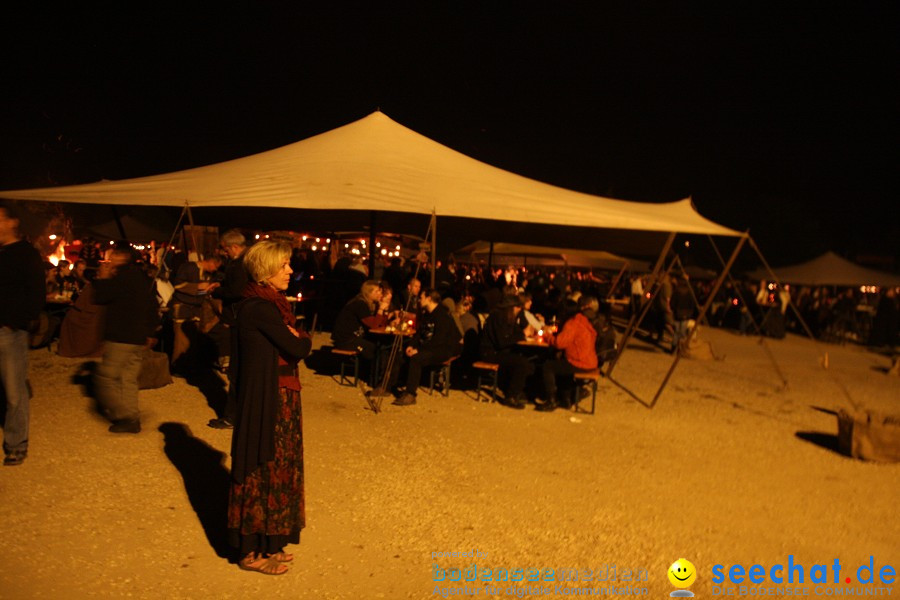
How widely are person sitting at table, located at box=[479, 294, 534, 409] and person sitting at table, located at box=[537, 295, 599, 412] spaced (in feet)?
0.88

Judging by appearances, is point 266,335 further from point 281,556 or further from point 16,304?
point 16,304

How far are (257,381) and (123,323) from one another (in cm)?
278

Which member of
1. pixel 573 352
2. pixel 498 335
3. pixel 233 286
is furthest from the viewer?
pixel 498 335

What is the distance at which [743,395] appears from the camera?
975 cm

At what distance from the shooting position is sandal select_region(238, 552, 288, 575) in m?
3.40

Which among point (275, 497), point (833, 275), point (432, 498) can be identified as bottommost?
point (432, 498)

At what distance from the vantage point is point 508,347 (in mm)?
8109

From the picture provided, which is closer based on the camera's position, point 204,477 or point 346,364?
point 204,477

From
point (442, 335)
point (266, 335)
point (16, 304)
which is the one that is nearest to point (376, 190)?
point (442, 335)

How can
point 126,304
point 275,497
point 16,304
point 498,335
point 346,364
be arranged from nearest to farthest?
1. point 275,497
2. point 16,304
3. point 126,304
4. point 498,335
5. point 346,364

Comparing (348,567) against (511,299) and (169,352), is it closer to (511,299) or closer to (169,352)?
(511,299)

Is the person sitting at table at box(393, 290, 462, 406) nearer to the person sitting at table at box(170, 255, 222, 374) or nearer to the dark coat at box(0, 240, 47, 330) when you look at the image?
the person sitting at table at box(170, 255, 222, 374)

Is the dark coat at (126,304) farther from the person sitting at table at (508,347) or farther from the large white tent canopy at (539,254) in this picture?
the large white tent canopy at (539,254)

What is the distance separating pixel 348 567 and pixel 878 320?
20552 millimetres
